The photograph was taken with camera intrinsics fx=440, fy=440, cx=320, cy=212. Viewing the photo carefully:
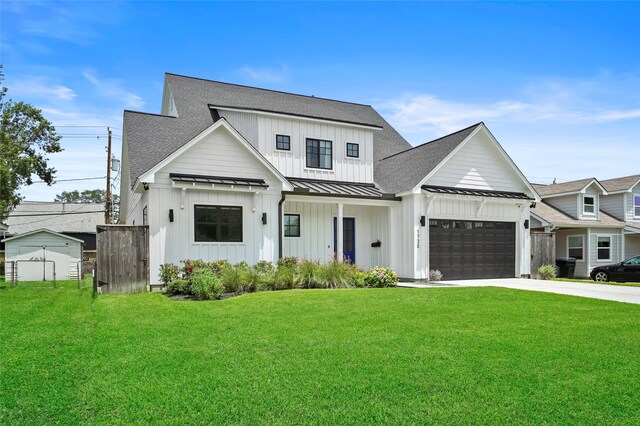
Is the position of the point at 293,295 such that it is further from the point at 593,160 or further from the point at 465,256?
the point at 593,160

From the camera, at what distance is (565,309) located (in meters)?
9.94

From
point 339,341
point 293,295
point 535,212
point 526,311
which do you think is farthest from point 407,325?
point 535,212

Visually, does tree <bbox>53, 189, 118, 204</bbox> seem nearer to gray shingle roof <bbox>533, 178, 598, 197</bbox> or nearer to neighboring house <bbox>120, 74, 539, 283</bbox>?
neighboring house <bbox>120, 74, 539, 283</bbox>

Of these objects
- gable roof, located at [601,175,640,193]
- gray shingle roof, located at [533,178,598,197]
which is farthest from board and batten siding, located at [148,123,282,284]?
gable roof, located at [601,175,640,193]

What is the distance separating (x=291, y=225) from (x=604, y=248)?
21425 mm

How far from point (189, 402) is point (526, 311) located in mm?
7736

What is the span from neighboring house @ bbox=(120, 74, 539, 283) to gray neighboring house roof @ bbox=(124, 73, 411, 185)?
0.28 ft

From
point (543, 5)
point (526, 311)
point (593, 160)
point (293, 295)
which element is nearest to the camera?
point (526, 311)

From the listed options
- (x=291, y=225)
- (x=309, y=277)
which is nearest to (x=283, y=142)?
(x=291, y=225)

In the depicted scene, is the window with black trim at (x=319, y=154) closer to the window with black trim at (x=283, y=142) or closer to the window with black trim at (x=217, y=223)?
the window with black trim at (x=283, y=142)

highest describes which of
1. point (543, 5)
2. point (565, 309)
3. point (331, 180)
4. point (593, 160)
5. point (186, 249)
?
point (543, 5)

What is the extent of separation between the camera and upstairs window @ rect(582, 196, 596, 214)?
90.0ft

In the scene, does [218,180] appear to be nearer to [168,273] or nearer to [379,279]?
[168,273]

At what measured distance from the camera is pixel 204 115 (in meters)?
19.7
